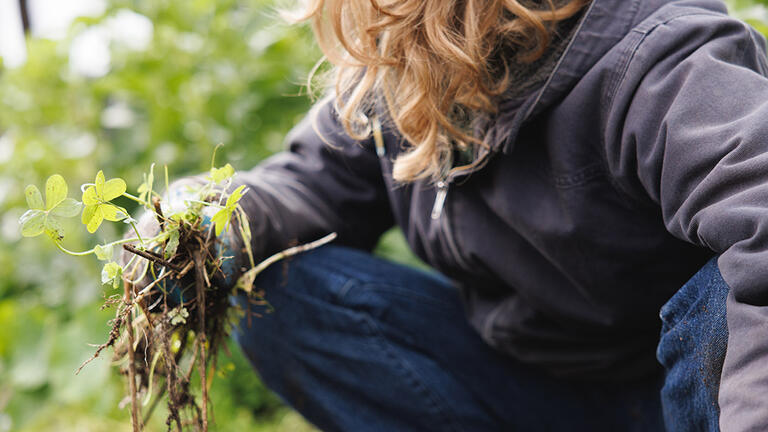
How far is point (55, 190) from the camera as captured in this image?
0.66 meters

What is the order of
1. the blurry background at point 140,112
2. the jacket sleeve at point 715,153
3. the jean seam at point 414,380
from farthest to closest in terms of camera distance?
the blurry background at point 140,112 < the jean seam at point 414,380 < the jacket sleeve at point 715,153

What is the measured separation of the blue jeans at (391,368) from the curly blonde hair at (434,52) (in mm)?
237

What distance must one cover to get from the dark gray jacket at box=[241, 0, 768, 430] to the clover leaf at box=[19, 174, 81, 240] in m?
0.31

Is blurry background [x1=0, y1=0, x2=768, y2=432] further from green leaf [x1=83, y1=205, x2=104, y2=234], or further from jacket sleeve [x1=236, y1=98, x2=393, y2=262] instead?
green leaf [x1=83, y1=205, x2=104, y2=234]

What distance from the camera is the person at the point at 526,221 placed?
640 mm

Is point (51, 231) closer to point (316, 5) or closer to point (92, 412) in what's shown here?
point (316, 5)

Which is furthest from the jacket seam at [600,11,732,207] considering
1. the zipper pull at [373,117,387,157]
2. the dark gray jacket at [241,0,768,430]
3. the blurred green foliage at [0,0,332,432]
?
the blurred green foliage at [0,0,332,432]

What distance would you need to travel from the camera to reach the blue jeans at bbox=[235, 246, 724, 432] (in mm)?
999

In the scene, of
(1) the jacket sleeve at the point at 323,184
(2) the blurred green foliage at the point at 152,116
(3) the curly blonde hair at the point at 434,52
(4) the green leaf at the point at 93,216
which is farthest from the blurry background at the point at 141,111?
Answer: (4) the green leaf at the point at 93,216

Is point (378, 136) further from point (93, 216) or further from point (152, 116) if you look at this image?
point (152, 116)

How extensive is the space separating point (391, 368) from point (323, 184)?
32cm

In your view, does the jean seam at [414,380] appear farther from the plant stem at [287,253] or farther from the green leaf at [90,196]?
the green leaf at [90,196]

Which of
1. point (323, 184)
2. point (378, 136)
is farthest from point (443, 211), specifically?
point (323, 184)

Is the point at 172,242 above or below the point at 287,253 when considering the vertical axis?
above
